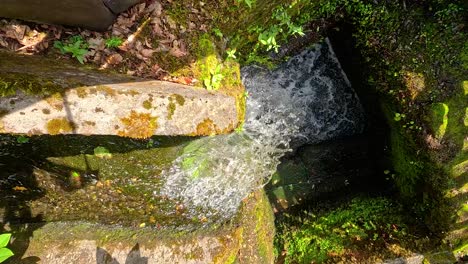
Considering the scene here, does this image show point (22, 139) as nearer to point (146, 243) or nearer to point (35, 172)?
point (35, 172)

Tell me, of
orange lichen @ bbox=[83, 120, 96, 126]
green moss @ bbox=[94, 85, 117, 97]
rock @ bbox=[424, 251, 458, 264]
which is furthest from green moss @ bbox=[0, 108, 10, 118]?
rock @ bbox=[424, 251, 458, 264]

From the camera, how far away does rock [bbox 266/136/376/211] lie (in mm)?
6160

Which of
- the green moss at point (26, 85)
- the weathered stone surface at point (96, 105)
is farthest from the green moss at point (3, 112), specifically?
the green moss at point (26, 85)

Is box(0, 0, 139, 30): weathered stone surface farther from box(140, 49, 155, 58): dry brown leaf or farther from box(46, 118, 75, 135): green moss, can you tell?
box(46, 118, 75, 135): green moss

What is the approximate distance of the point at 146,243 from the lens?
13.5ft

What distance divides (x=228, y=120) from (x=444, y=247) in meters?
3.77

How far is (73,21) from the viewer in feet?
9.86

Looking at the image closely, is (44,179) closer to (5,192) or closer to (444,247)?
(5,192)

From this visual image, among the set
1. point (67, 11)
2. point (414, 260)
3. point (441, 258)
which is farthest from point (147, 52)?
point (441, 258)

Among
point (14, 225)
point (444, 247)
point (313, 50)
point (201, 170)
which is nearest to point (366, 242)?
point (444, 247)

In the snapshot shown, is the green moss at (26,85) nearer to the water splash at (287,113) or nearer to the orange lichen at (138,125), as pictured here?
the orange lichen at (138,125)

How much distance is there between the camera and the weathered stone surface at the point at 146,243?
3.55 meters

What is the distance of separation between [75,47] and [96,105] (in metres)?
1.00

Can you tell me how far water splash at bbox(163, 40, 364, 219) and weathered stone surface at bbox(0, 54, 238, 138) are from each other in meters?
2.06
